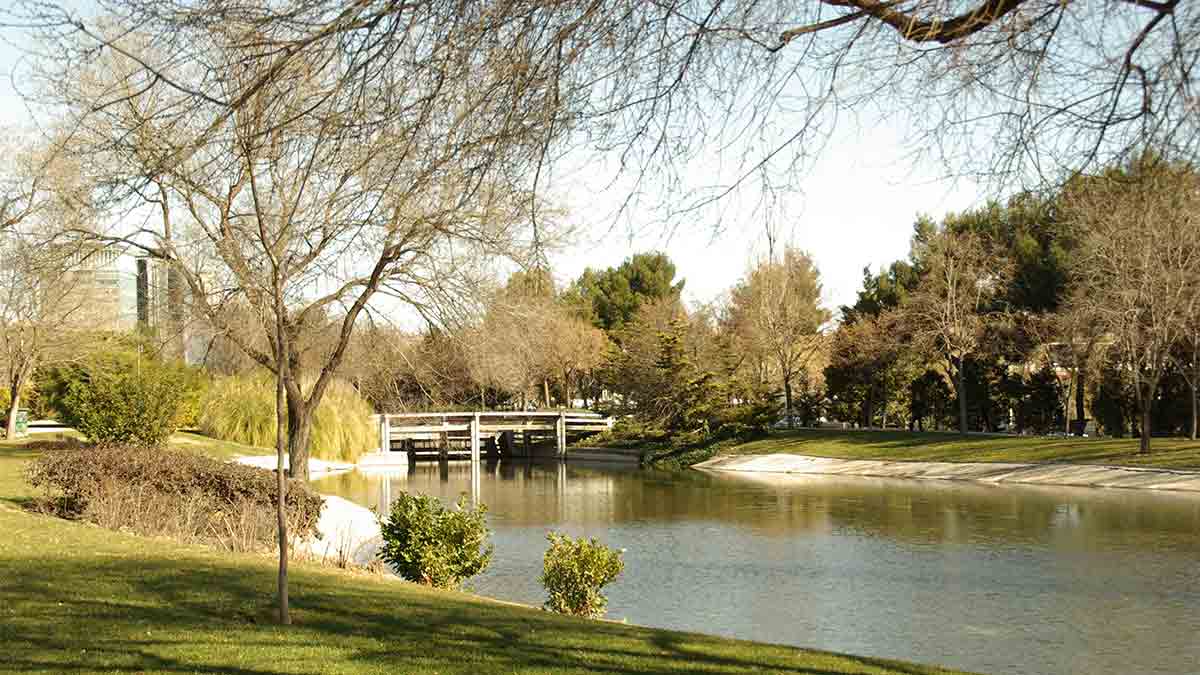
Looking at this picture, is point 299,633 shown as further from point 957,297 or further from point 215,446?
point 957,297

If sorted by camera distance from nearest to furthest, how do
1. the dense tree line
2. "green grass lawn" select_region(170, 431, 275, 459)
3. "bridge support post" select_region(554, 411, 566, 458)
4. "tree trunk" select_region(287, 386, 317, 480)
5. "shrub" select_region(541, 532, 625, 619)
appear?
"shrub" select_region(541, 532, 625, 619) → "tree trunk" select_region(287, 386, 317, 480) → the dense tree line → "green grass lawn" select_region(170, 431, 275, 459) → "bridge support post" select_region(554, 411, 566, 458)

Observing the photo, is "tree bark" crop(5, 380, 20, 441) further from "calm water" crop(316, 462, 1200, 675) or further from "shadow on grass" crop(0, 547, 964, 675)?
"shadow on grass" crop(0, 547, 964, 675)

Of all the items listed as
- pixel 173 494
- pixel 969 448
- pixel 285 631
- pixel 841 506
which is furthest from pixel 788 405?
pixel 285 631

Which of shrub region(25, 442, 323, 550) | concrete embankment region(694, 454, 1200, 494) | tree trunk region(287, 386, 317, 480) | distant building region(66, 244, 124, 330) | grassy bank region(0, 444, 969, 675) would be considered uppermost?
distant building region(66, 244, 124, 330)

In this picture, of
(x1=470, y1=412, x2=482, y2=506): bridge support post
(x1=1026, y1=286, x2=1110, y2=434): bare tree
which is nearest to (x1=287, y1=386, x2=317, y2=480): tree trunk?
(x1=470, y1=412, x2=482, y2=506): bridge support post

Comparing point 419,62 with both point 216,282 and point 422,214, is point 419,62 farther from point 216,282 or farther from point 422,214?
point 216,282

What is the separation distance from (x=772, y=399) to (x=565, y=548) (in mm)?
33619

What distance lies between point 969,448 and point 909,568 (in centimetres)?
1917

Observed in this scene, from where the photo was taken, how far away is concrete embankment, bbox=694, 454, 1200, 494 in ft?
83.8

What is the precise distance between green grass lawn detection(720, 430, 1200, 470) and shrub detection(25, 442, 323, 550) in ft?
Answer: 70.1

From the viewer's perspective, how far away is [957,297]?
35.2 m

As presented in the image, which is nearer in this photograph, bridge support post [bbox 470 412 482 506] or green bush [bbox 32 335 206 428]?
green bush [bbox 32 335 206 428]

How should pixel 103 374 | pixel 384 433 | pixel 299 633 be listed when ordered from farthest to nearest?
pixel 384 433 → pixel 103 374 → pixel 299 633

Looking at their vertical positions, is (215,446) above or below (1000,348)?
below
